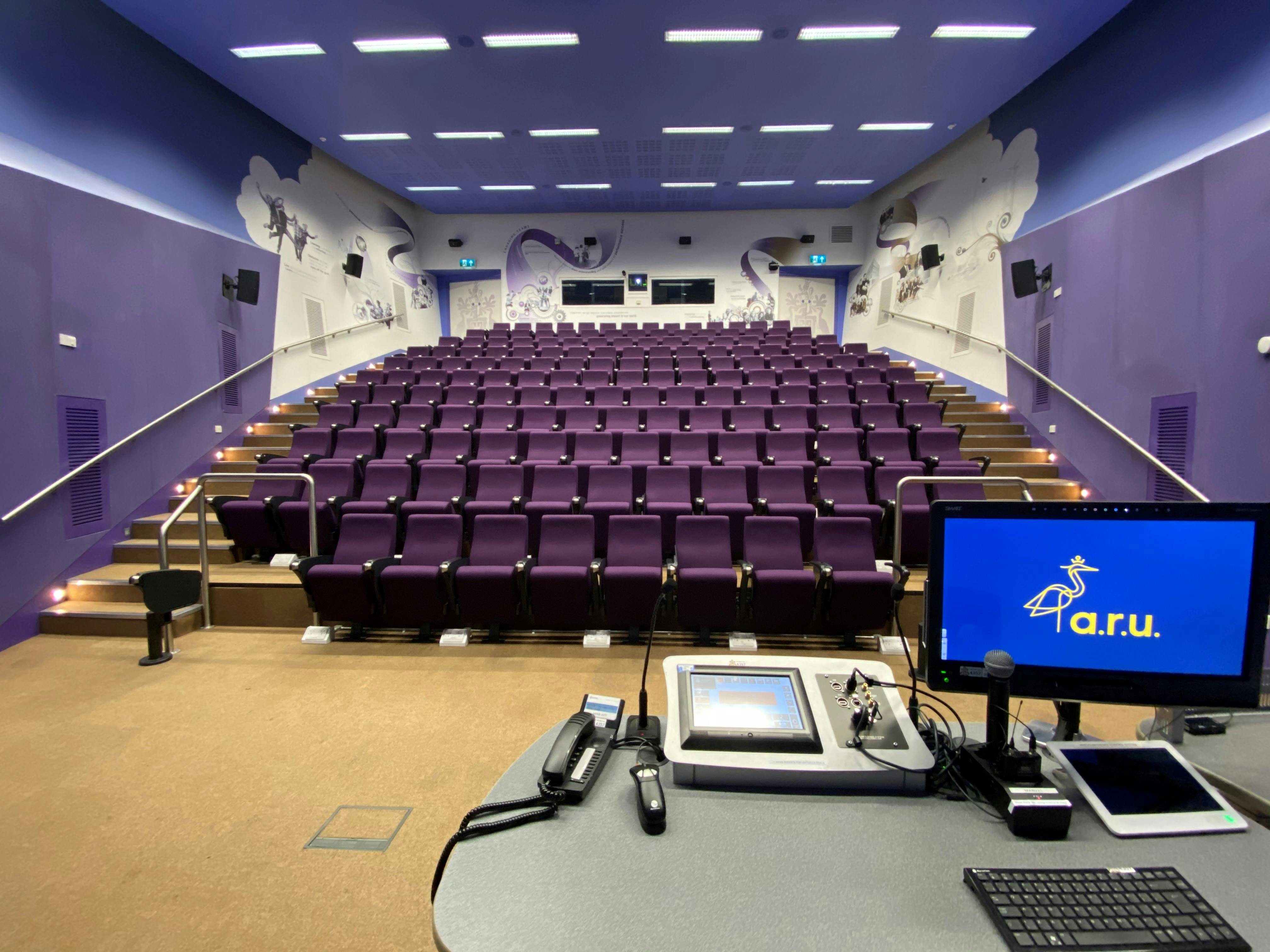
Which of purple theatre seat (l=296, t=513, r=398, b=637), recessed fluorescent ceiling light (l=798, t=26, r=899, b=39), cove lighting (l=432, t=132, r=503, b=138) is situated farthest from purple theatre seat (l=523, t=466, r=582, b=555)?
cove lighting (l=432, t=132, r=503, b=138)

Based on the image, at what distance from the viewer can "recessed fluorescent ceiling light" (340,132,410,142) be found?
6.43m

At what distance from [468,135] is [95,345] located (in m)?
4.51

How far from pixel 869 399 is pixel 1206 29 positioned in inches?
133

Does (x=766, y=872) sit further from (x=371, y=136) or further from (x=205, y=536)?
(x=371, y=136)

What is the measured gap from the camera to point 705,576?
109 inches

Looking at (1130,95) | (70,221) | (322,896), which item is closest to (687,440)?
(322,896)

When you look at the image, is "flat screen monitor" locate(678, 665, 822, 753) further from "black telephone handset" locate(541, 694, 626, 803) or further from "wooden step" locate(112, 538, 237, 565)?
"wooden step" locate(112, 538, 237, 565)

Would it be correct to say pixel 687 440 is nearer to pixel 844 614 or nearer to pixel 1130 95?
pixel 844 614

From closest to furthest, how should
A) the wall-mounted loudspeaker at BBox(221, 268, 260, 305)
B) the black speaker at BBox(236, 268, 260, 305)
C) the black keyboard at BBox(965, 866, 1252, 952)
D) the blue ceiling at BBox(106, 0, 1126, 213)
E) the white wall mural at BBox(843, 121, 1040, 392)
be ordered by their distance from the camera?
the black keyboard at BBox(965, 866, 1252, 952) < the blue ceiling at BBox(106, 0, 1126, 213) < the wall-mounted loudspeaker at BBox(221, 268, 260, 305) < the black speaker at BBox(236, 268, 260, 305) < the white wall mural at BBox(843, 121, 1040, 392)

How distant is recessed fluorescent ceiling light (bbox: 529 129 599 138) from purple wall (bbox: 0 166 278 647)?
138 inches

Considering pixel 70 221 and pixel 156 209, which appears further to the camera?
Result: pixel 156 209

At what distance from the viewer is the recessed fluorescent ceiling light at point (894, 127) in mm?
6250

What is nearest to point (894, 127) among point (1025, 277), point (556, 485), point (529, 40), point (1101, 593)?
point (1025, 277)

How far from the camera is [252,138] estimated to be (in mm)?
5949
